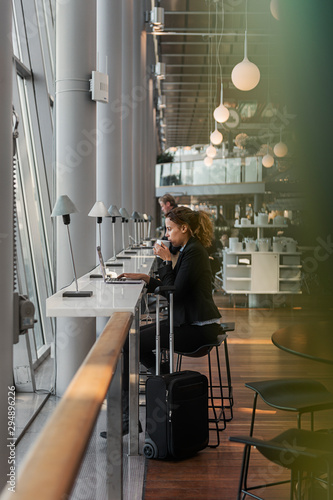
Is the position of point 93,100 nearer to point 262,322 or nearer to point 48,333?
point 48,333

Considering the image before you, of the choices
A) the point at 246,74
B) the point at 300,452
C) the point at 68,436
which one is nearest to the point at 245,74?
the point at 246,74

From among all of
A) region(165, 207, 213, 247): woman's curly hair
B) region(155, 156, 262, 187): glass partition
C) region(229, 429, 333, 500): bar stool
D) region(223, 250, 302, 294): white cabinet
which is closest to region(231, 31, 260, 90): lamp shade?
region(165, 207, 213, 247): woman's curly hair

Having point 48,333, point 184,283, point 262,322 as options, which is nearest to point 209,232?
point 184,283

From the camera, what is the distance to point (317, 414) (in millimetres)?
4066

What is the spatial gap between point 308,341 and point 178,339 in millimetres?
1405

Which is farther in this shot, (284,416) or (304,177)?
(284,416)

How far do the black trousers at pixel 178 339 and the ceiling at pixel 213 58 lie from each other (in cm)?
384

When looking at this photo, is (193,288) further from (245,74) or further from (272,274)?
(272,274)

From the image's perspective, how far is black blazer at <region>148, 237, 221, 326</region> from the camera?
3.68 m

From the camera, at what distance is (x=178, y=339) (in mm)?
3596

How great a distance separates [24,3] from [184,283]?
11.2 ft

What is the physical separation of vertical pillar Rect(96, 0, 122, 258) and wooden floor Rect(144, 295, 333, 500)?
77.3 inches

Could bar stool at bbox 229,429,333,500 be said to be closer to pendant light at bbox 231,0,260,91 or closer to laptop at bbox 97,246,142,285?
laptop at bbox 97,246,142,285

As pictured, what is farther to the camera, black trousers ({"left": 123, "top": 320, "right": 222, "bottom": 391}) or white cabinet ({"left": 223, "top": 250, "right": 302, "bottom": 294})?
white cabinet ({"left": 223, "top": 250, "right": 302, "bottom": 294})
